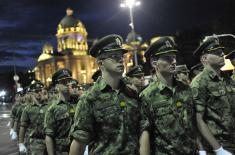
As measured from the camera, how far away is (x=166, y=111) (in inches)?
159

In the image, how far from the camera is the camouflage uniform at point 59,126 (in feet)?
19.2

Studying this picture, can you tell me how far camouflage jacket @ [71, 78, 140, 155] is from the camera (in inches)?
143

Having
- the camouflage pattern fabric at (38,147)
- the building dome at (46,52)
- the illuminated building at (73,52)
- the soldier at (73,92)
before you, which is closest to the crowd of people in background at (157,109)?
the soldier at (73,92)

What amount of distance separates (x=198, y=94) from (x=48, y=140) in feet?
7.69

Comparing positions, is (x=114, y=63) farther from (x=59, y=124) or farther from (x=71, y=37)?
(x=71, y=37)

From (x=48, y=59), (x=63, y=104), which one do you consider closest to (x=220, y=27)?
(x=63, y=104)

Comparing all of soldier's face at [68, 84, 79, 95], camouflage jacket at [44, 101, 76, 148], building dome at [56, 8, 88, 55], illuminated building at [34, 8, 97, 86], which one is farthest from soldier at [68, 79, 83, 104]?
building dome at [56, 8, 88, 55]

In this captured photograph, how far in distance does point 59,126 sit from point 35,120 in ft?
8.66

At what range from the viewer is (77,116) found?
368cm

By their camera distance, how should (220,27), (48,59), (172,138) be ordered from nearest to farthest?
(172,138), (220,27), (48,59)

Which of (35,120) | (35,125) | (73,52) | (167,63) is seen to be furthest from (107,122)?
(73,52)

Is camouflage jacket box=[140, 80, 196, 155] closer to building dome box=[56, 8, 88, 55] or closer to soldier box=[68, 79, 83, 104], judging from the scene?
soldier box=[68, 79, 83, 104]

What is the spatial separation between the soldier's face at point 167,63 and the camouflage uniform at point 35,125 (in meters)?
3.73

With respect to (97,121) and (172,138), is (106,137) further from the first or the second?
(172,138)
